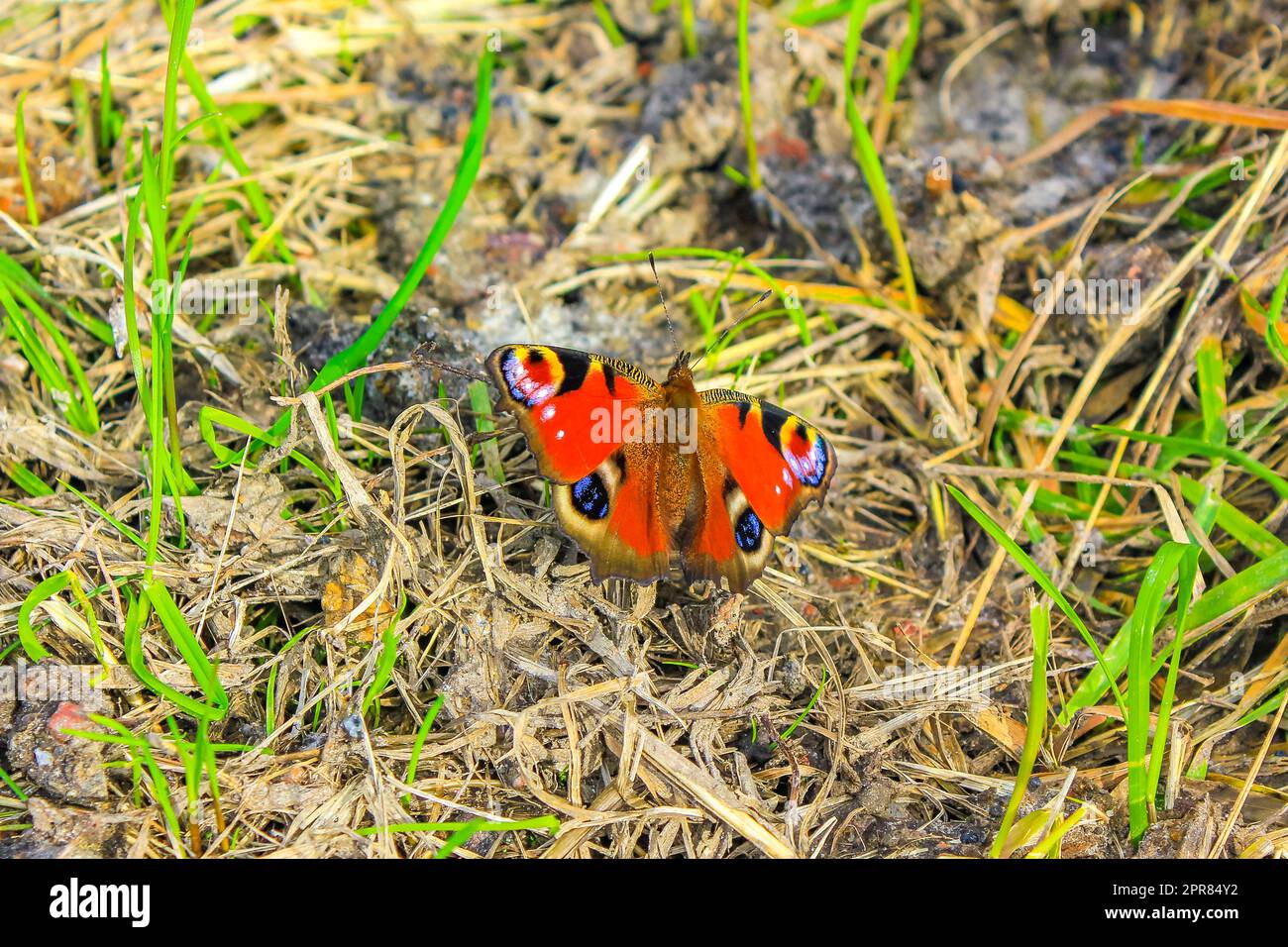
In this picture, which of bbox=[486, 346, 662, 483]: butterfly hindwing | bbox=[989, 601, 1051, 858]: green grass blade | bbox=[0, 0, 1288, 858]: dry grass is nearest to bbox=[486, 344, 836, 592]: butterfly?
bbox=[486, 346, 662, 483]: butterfly hindwing

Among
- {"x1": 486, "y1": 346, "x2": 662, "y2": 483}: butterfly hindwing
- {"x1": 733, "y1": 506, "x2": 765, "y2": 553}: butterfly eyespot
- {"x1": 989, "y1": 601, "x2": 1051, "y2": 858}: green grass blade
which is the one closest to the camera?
{"x1": 989, "y1": 601, "x2": 1051, "y2": 858}: green grass blade

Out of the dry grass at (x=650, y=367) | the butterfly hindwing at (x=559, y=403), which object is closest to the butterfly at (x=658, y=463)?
the butterfly hindwing at (x=559, y=403)

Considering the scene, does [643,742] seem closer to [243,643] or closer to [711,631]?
[711,631]

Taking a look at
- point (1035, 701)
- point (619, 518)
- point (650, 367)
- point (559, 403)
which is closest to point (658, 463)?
point (619, 518)

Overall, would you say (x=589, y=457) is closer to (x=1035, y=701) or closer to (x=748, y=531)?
(x=748, y=531)

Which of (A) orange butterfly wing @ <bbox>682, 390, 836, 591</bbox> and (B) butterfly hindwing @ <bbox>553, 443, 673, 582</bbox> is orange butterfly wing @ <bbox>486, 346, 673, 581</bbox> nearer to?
(B) butterfly hindwing @ <bbox>553, 443, 673, 582</bbox>

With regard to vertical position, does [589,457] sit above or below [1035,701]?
above
